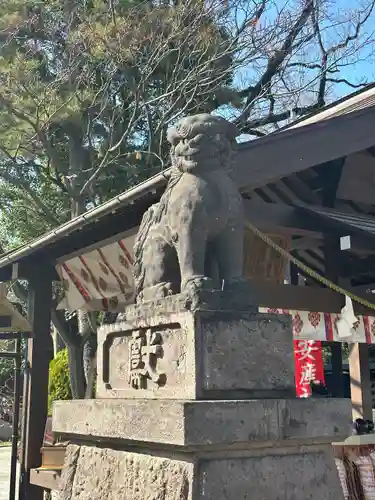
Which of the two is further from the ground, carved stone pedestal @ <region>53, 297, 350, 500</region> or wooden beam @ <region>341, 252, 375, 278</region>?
wooden beam @ <region>341, 252, 375, 278</region>

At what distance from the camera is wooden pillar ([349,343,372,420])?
25.5 ft

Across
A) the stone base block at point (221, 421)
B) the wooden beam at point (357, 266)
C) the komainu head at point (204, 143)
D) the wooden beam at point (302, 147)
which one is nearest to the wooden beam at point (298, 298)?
the wooden beam at point (357, 266)

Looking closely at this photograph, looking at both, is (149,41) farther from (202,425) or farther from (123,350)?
(202,425)

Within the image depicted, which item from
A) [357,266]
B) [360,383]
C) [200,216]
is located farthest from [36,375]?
[200,216]

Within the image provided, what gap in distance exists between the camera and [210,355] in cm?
265

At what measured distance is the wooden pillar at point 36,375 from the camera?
7.38 metres

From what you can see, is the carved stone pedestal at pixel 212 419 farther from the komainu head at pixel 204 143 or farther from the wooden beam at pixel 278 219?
the wooden beam at pixel 278 219

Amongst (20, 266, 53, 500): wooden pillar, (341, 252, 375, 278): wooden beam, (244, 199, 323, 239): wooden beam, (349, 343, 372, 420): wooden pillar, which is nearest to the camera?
(244, 199, 323, 239): wooden beam

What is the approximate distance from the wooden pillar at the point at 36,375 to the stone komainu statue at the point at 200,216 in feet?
15.9

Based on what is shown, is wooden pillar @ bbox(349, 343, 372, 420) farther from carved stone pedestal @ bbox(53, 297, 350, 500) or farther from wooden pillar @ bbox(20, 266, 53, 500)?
carved stone pedestal @ bbox(53, 297, 350, 500)

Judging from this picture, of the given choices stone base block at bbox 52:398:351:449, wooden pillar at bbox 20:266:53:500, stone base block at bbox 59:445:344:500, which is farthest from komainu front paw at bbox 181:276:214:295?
wooden pillar at bbox 20:266:53:500

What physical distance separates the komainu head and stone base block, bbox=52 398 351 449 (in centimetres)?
131

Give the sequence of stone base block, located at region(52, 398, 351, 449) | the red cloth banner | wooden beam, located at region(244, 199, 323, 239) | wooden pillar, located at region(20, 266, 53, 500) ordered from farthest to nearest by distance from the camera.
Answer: the red cloth banner, wooden pillar, located at region(20, 266, 53, 500), wooden beam, located at region(244, 199, 323, 239), stone base block, located at region(52, 398, 351, 449)

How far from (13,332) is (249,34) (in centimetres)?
945
